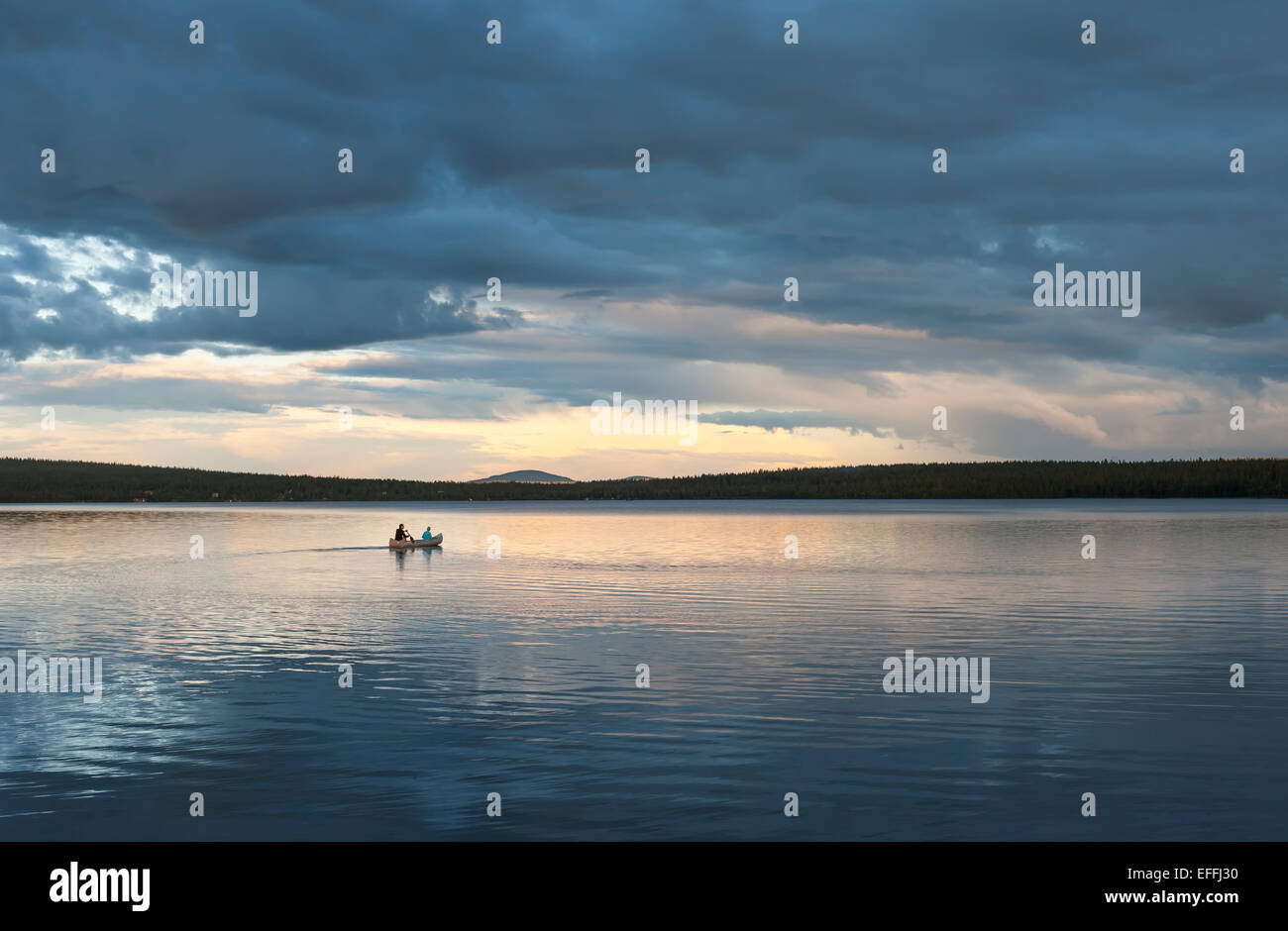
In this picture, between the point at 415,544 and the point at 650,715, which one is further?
the point at 415,544

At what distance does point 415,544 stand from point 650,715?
66.2 meters

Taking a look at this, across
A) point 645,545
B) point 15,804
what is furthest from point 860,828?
point 645,545

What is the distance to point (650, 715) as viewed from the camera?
2336 cm

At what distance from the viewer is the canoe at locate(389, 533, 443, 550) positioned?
85125mm

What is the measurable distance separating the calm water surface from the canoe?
30300 mm

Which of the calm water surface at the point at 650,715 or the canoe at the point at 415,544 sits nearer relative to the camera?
the calm water surface at the point at 650,715

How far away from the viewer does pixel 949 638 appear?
3488 centimetres

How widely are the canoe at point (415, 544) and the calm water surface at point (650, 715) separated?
1193 inches

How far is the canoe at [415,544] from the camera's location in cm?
8512

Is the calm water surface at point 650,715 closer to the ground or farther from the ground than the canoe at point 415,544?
closer to the ground

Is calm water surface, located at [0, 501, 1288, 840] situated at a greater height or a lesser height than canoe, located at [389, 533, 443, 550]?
lesser

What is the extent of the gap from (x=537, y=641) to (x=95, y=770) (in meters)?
17.1

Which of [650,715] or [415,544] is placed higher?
[415,544]
